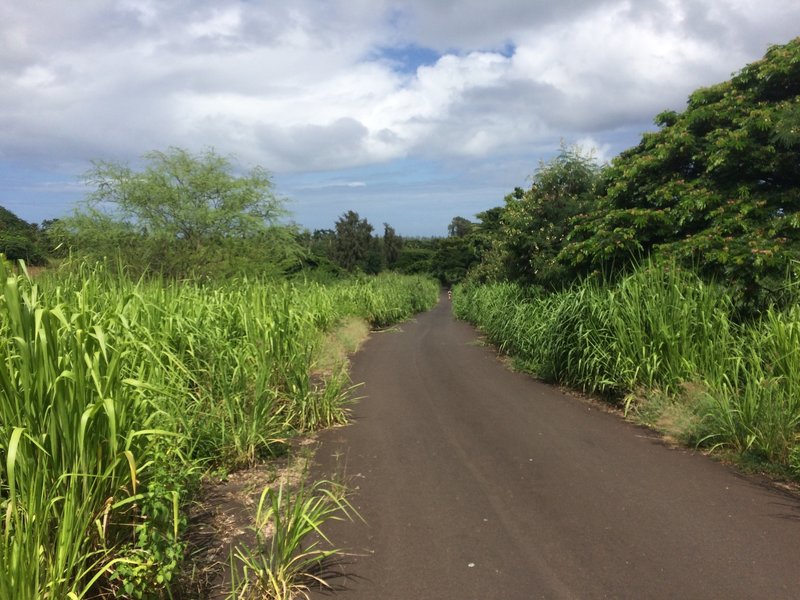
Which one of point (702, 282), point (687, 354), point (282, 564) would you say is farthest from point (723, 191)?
point (282, 564)

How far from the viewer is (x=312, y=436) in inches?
252

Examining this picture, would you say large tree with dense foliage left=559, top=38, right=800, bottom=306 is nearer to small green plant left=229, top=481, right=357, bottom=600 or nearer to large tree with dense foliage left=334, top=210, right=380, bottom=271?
small green plant left=229, top=481, right=357, bottom=600

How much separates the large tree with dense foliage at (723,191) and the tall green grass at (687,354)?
0.46m

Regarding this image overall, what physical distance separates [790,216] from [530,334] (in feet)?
15.9

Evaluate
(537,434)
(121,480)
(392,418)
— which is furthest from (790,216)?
(121,480)

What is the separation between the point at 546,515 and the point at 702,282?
473 centimetres

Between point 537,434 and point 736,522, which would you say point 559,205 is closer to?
point 537,434

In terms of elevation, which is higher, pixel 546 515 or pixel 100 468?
pixel 100 468

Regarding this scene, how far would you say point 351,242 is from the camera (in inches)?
2480

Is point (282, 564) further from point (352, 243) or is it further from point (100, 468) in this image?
point (352, 243)

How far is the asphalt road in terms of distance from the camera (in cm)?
327

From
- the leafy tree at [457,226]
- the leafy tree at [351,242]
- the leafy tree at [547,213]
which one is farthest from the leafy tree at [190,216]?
the leafy tree at [457,226]

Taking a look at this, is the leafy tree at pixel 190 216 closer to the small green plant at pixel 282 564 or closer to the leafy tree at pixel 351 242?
the small green plant at pixel 282 564

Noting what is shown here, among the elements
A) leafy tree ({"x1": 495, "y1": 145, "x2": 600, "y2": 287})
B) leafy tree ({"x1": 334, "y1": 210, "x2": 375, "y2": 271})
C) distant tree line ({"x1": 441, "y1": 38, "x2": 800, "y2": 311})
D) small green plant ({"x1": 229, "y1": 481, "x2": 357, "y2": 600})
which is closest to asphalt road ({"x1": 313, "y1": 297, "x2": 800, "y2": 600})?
small green plant ({"x1": 229, "y1": 481, "x2": 357, "y2": 600})
